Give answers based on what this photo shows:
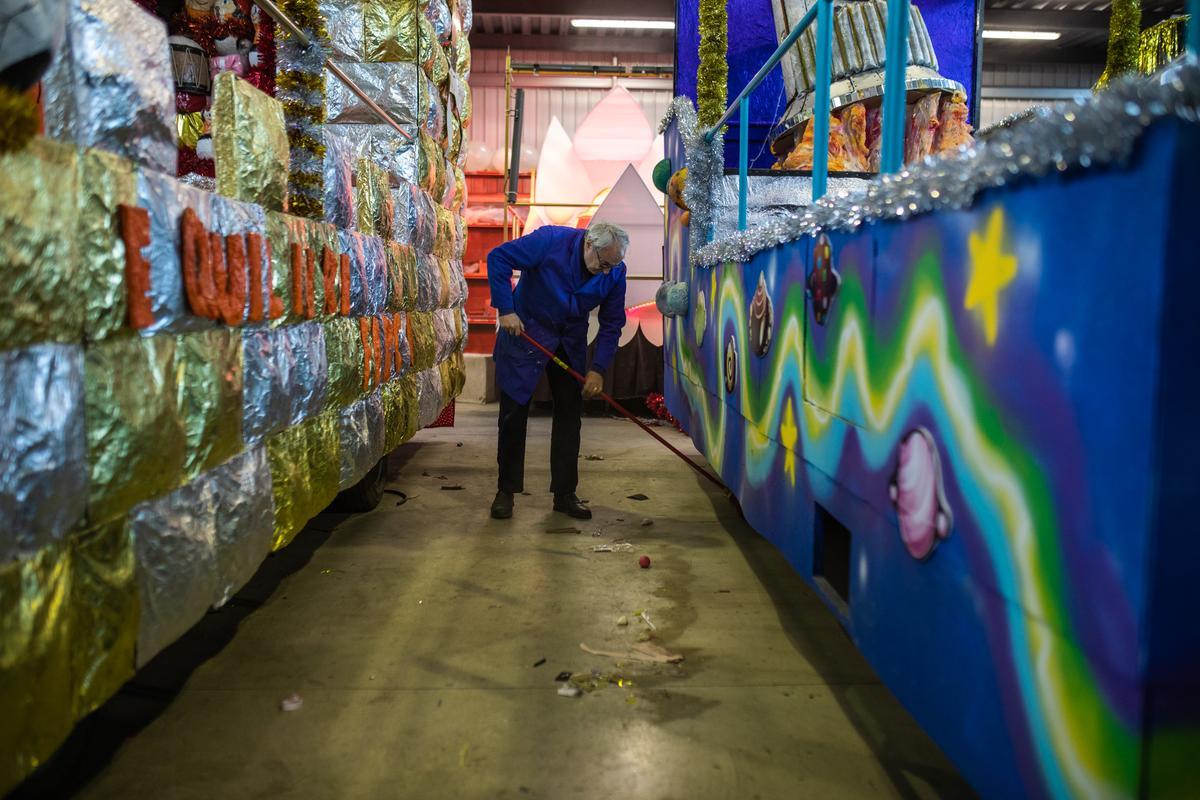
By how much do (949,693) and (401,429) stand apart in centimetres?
341

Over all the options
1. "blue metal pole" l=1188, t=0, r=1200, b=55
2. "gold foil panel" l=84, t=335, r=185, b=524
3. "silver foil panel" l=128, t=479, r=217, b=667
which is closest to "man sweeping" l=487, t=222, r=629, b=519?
"silver foil panel" l=128, t=479, r=217, b=667

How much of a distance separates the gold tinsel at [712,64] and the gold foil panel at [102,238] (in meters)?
3.83

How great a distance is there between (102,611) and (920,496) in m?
1.54

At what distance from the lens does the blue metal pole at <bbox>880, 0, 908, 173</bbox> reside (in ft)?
6.86

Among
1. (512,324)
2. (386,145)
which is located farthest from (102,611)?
(386,145)

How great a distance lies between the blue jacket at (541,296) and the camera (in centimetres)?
450

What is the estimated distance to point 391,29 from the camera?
4957 millimetres

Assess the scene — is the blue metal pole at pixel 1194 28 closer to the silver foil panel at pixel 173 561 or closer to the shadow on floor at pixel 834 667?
the shadow on floor at pixel 834 667

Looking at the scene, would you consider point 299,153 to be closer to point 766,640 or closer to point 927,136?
point 766,640

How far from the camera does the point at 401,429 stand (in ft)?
15.1

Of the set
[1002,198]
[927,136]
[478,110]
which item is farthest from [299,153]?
[478,110]

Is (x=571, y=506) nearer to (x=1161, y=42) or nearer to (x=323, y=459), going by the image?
(x=323, y=459)

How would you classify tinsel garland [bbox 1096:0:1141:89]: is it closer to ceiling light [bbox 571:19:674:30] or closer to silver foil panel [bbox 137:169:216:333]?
silver foil panel [bbox 137:169:216:333]

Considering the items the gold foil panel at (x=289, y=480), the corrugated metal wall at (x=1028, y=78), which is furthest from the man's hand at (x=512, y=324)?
the corrugated metal wall at (x=1028, y=78)
